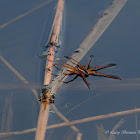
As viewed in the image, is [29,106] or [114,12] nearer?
[29,106]

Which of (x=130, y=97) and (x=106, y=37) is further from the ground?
(x=106, y=37)

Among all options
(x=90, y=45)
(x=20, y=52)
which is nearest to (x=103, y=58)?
(x=90, y=45)

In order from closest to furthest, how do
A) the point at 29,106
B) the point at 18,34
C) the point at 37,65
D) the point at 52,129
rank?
the point at 52,129, the point at 29,106, the point at 37,65, the point at 18,34

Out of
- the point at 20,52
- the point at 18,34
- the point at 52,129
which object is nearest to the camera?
the point at 52,129

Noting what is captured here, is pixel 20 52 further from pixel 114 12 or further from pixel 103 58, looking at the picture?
pixel 114 12

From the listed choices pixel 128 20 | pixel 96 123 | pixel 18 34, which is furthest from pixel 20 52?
pixel 128 20

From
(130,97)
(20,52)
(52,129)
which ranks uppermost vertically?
(20,52)
